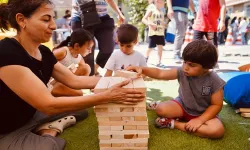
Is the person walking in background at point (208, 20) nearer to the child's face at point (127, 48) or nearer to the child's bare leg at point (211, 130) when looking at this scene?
the child's face at point (127, 48)

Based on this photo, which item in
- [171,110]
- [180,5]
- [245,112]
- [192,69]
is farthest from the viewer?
[180,5]

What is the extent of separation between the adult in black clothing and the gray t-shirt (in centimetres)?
66

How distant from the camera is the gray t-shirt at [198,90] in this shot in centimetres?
182

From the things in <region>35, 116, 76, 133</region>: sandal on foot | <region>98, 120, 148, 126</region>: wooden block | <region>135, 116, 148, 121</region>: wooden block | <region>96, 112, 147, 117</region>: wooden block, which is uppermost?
<region>96, 112, 147, 117</region>: wooden block

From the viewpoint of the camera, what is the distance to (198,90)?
1.86 m

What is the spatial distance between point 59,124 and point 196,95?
1.07 m

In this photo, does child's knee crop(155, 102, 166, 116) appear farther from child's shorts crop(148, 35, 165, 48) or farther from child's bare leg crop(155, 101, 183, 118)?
child's shorts crop(148, 35, 165, 48)

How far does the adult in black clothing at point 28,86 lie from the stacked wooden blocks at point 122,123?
0.05m

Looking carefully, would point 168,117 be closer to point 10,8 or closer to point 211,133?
point 211,133

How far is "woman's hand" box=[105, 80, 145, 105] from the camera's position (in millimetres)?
1344

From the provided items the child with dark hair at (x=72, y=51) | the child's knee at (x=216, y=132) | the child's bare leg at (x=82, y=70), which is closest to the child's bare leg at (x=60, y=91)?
the child with dark hair at (x=72, y=51)

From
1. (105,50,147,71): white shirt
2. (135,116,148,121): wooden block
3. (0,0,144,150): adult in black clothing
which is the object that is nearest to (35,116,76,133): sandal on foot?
(0,0,144,150): adult in black clothing

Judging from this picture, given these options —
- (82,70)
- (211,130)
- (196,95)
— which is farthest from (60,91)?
(211,130)

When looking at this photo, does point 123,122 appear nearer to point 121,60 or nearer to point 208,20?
point 121,60
